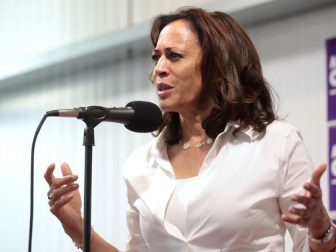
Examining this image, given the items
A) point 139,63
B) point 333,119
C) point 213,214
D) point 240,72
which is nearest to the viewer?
point 213,214

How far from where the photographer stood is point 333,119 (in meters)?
3.26

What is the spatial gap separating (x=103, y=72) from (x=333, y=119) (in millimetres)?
1877

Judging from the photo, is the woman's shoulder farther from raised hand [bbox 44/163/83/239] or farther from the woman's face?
raised hand [bbox 44/163/83/239]

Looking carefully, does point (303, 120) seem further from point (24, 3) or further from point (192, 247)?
point (24, 3)

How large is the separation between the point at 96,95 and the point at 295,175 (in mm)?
3029

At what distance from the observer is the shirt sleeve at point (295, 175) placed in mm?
1798

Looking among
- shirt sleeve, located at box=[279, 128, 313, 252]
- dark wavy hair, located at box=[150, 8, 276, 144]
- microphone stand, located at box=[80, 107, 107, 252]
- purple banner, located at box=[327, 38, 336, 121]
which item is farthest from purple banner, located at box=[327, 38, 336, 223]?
microphone stand, located at box=[80, 107, 107, 252]

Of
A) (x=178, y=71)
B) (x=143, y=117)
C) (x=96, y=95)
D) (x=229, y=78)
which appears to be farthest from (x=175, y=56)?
(x=96, y=95)

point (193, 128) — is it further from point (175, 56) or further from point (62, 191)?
point (62, 191)

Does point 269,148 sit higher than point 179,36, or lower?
lower

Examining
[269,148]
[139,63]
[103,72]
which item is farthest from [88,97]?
[269,148]

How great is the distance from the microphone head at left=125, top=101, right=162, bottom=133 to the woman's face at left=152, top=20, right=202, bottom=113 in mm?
202

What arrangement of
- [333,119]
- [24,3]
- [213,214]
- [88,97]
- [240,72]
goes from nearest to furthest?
1. [213,214]
2. [240,72]
3. [333,119]
4. [88,97]
5. [24,3]

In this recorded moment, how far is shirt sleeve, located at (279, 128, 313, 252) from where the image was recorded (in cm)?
180
